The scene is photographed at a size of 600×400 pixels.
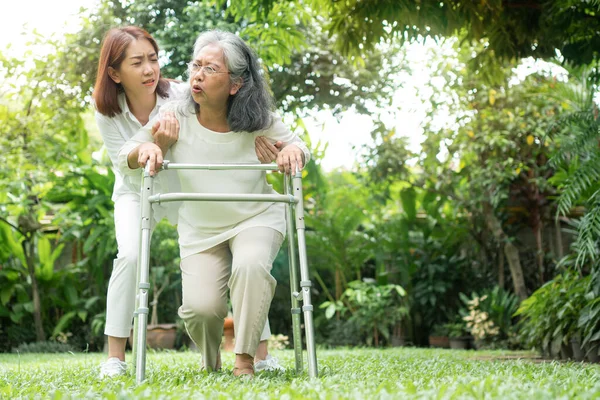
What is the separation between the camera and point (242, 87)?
3186mm

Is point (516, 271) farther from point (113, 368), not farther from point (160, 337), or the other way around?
point (113, 368)

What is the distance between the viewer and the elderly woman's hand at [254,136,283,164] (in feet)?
10.4

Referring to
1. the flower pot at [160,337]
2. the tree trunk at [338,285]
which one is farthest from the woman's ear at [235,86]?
the tree trunk at [338,285]

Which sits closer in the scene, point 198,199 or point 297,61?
point 198,199

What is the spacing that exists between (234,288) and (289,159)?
57 cm

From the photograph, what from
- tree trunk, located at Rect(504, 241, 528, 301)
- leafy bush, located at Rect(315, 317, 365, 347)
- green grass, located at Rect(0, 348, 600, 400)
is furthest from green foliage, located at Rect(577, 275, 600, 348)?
leafy bush, located at Rect(315, 317, 365, 347)

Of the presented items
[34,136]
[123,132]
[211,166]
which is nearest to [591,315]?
[211,166]

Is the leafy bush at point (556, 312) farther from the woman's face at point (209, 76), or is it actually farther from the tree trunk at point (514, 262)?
the woman's face at point (209, 76)

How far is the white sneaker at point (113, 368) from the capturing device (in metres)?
3.16

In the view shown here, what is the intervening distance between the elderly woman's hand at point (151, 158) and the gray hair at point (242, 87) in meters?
0.38

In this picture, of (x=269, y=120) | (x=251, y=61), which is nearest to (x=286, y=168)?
(x=269, y=120)

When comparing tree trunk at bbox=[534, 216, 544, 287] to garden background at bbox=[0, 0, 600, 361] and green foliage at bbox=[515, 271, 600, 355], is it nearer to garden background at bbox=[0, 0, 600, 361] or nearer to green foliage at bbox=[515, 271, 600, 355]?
garden background at bbox=[0, 0, 600, 361]

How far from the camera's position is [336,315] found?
9.20 meters

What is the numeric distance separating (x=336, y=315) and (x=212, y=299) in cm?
632
